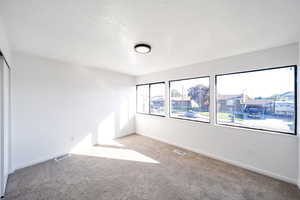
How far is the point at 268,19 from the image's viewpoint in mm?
1443

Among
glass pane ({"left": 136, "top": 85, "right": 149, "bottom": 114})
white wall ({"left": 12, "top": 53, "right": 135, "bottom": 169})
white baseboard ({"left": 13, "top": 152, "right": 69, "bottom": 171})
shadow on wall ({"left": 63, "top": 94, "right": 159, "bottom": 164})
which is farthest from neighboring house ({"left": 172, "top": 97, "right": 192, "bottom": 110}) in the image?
white baseboard ({"left": 13, "top": 152, "right": 69, "bottom": 171})

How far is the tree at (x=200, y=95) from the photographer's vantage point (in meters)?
3.18

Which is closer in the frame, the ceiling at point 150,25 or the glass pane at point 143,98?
the ceiling at point 150,25

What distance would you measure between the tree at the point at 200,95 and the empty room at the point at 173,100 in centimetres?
3

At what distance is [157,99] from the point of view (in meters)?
4.41

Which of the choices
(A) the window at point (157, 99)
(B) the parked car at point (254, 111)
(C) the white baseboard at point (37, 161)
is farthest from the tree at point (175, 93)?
(C) the white baseboard at point (37, 161)

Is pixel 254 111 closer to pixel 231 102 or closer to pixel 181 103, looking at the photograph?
pixel 231 102

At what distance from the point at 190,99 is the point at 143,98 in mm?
1991

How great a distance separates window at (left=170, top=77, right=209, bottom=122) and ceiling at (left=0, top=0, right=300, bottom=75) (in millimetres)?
1111

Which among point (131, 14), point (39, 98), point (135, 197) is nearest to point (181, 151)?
point (135, 197)

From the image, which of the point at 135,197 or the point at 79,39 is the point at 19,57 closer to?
the point at 79,39

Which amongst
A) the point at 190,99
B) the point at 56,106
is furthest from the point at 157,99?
the point at 56,106

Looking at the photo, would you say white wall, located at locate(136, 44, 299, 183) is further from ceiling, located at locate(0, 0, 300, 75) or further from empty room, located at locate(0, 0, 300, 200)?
ceiling, located at locate(0, 0, 300, 75)

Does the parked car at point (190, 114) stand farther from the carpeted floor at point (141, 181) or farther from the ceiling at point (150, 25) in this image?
the ceiling at point (150, 25)
